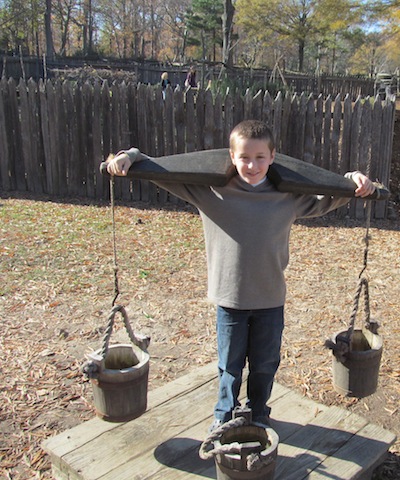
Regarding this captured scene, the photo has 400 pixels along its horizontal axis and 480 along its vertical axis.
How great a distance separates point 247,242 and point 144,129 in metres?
6.47

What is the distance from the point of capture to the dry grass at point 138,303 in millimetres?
3631

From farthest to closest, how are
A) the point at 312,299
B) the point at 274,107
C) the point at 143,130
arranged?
the point at 143,130, the point at 274,107, the point at 312,299

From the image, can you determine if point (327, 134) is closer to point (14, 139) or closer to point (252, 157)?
point (14, 139)

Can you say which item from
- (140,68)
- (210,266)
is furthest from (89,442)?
(140,68)

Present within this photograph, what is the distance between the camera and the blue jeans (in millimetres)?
2646

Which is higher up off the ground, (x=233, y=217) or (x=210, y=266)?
(x=233, y=217)

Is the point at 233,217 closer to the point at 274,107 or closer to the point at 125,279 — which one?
the point at 125,279

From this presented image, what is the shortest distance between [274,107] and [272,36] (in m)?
43.7

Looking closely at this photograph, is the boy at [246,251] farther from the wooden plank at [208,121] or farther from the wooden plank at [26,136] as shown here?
the wooden plank at [26,136]

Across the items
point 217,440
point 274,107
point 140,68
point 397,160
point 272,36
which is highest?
point 272,36

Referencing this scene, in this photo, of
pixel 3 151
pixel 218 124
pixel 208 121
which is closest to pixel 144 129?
pixel 208 121

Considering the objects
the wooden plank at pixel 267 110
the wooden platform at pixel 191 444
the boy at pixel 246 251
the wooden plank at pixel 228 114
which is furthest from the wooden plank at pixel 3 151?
the boy at pixel 246 251

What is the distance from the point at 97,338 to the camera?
4500 millimetres

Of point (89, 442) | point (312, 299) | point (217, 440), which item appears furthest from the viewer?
point (312, 299)
